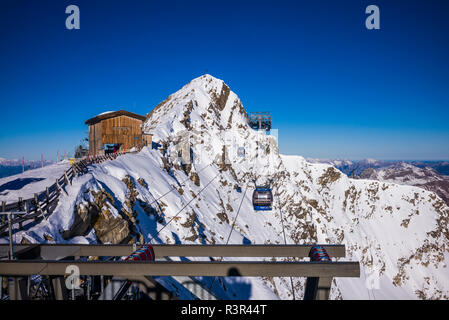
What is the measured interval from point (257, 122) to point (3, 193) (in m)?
59.4

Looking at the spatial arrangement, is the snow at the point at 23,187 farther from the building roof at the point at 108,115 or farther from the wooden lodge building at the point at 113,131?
the building roof at the point at 108,115

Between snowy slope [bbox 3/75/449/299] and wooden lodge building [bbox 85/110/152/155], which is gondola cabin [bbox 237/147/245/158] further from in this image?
wooden lodge building [bbox 85/110/152/155]

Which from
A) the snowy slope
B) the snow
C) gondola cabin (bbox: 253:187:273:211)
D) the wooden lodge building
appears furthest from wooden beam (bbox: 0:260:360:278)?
the wooden lodge building

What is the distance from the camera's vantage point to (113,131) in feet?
116

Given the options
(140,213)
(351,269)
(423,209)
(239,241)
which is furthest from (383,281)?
(351,269)

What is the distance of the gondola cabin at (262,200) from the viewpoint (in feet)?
90.3

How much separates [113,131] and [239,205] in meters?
32.4

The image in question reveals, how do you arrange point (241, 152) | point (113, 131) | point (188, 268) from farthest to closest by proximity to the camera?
point (241, 152), point (113, 131), point (188, 268)

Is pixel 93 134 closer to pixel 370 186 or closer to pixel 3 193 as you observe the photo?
pixel 3 193

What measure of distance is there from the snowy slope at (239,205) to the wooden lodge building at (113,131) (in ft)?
9.95

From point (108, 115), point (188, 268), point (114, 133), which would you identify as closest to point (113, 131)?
point (114, 133)

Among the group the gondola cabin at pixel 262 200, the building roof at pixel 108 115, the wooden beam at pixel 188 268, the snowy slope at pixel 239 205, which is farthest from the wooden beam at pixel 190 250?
the building roof at pixel 108 115

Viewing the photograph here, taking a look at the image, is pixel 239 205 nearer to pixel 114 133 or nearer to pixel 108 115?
pixel 114 133

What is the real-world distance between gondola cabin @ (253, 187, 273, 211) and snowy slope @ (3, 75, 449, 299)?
8449mm
